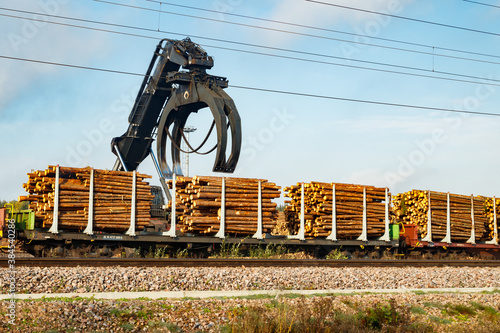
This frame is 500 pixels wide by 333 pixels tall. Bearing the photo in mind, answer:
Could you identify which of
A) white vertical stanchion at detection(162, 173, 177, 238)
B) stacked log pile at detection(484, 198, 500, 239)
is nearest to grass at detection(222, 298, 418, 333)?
white vertical stanchion at detection(162, 173, 177, 238)

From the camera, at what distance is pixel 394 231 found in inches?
850

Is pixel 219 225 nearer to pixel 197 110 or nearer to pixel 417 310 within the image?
pixel 197 110

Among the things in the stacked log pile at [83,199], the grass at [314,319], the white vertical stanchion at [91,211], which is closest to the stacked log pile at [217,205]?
the stacked log pile at [83,199]

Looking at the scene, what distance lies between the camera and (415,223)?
23.2 meters

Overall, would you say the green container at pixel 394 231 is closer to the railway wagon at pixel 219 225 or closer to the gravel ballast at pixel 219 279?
the railway wagon at pixel 219 225

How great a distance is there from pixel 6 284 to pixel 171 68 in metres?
13.5

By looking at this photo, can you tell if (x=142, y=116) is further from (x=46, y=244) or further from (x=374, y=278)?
(x=374, y=278)

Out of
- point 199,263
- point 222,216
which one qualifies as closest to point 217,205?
point 222,216

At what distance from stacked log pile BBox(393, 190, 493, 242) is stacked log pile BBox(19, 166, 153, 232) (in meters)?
12.0

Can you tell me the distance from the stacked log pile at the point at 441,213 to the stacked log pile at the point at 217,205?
783cm

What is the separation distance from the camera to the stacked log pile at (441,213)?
2288cm

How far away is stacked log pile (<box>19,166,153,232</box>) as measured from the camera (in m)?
16.0

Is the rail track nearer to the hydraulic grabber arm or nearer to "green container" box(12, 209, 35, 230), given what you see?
"green container" box(12, 209, 35, 230)

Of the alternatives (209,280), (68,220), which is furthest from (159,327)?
(68,220)
